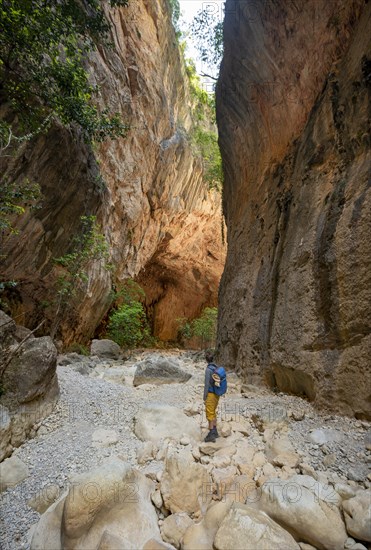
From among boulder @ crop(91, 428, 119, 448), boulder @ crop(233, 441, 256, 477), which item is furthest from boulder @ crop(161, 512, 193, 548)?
boulder @ crop(91, 428, 119, 448)

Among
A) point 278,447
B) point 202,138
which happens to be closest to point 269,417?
point 278,447

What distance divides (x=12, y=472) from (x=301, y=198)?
23.3 ft

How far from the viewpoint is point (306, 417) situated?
4.09 meters

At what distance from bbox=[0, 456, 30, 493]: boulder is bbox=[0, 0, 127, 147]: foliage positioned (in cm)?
577

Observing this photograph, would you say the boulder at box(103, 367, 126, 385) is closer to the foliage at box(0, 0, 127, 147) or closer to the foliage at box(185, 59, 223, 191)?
the foliage at box(0, 0, 127, 147)

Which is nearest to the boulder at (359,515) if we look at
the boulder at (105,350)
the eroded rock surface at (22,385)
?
the eroded rock surface at (22,385)

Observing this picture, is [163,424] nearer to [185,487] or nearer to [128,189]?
[185,487]

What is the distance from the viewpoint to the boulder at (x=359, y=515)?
83.0 inches

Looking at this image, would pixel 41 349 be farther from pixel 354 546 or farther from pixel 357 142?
pixel 357 142

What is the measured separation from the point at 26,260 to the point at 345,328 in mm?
10005

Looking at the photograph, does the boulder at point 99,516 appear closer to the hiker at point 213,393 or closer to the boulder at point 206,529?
the boulder at point 206,529

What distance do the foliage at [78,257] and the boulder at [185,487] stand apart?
8.46 meters

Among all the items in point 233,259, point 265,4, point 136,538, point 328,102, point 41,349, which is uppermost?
point 265,4

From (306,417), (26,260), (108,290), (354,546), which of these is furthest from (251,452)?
(108,290)
